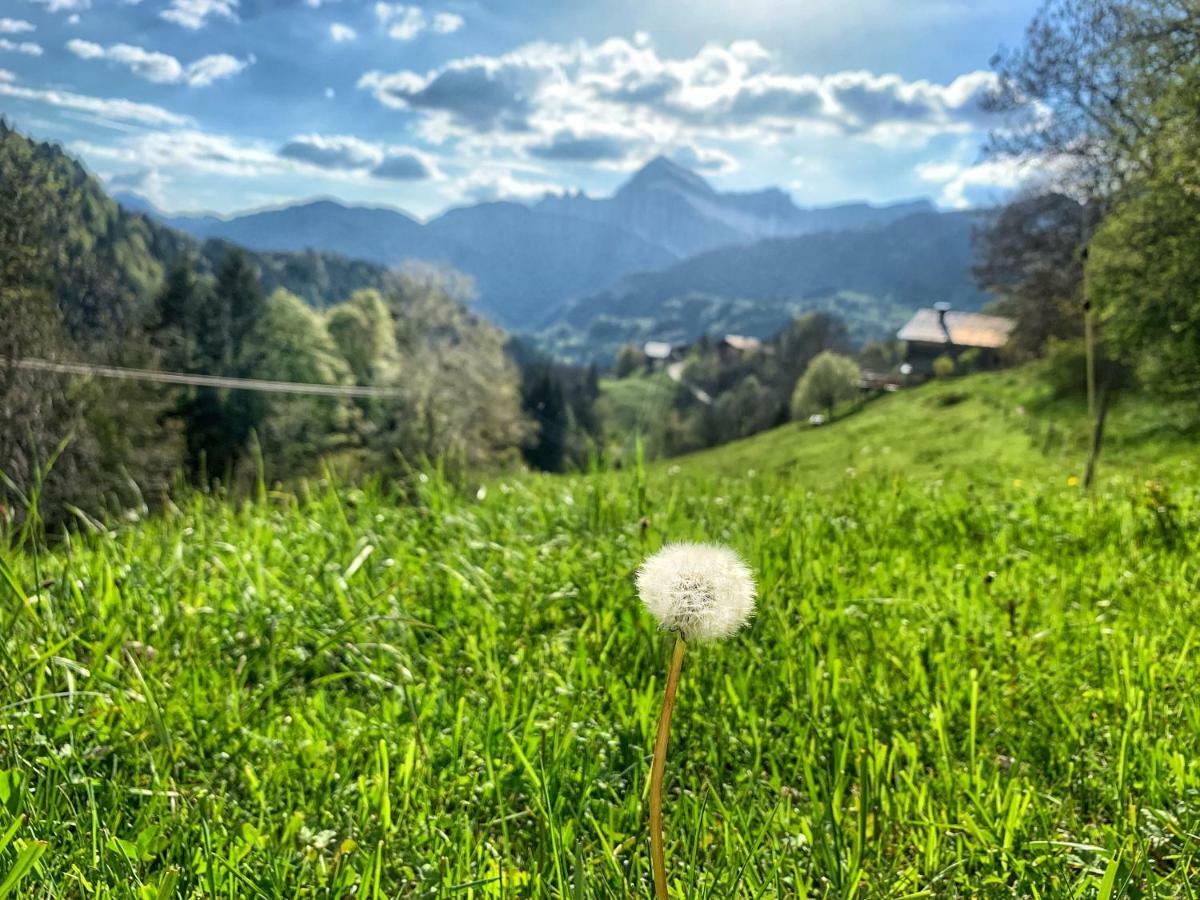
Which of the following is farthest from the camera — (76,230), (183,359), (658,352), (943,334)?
(658,352)

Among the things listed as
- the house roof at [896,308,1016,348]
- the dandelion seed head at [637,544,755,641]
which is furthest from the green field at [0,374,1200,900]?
the house roof at [896,308,1016,348]

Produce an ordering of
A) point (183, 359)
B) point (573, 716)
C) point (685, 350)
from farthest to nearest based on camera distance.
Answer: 1. point (685, 350)
2. point (183, 359)
3. point (573, 716)

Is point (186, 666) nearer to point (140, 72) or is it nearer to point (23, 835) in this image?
point (23, 835)

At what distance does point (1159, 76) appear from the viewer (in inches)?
331

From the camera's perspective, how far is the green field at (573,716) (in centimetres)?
202

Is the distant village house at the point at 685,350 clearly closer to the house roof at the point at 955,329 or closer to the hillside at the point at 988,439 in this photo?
the house roof at the point at 955,329

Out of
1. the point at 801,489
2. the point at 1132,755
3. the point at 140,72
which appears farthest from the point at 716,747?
the point at 140,72

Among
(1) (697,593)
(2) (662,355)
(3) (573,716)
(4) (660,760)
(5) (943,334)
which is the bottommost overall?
(2) (662,355)

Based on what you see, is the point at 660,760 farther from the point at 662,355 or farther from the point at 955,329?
the point at 662,355

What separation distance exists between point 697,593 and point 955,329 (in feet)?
284

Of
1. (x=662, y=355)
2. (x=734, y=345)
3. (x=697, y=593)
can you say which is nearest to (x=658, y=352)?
(x=662, y=355)

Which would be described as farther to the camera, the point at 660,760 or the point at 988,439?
the point at 988,439

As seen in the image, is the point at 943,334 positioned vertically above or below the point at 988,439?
above

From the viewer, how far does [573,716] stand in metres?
2.74
